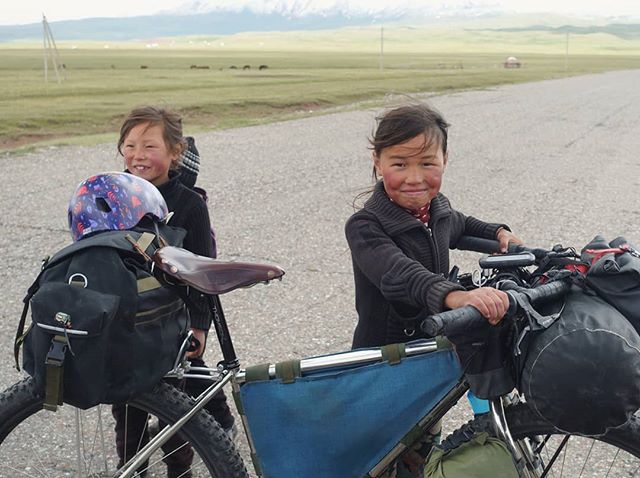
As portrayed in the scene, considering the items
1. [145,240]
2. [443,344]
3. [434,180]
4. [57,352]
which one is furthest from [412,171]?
[57,352]

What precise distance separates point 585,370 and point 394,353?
0.64 m

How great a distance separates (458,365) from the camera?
2197 mm

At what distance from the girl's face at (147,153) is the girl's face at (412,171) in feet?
3.37

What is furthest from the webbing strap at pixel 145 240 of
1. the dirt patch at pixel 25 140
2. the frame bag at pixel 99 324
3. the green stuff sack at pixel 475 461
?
the dirt patch at pixel 25 140

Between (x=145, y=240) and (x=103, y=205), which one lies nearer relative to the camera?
(x=145, y=240)

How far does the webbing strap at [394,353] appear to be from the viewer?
2.22 metres

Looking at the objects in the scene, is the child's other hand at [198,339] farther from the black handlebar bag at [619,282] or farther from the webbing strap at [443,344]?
the black handlebar bag at [619,282]

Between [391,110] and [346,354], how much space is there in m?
0.82

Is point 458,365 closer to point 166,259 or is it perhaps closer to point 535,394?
point 535,394

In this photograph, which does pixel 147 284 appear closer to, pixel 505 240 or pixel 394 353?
pixel 394 353

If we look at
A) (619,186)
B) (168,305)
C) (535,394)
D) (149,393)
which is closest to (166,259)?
(168,305)

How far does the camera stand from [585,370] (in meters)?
1.71

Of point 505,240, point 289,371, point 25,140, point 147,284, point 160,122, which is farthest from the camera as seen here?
point 25,140

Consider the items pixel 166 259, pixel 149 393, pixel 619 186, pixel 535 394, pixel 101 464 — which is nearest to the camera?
pixel 535 394
